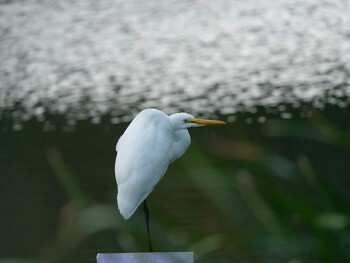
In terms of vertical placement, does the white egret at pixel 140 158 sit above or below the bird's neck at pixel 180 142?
above

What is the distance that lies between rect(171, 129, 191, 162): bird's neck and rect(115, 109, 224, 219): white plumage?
6cm

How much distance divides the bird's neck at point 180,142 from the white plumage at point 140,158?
6 centimetres

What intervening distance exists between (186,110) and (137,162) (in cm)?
364

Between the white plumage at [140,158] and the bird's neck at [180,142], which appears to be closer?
the white plumage at [140,158]

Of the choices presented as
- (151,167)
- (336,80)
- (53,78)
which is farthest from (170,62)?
(151,167)

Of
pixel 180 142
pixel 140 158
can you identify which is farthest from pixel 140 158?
pixel 180 142

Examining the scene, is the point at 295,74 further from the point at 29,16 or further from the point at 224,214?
the point at 224,214

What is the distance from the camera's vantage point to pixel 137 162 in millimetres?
1245

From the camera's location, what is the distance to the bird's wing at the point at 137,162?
124cm

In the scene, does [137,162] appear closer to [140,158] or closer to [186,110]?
[140,158]

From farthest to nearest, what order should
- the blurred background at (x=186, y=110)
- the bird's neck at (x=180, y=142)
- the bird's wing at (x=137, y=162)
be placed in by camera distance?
the bird's neck at (x=180, y=142) < the bird's wing at (x=137, y=162) < the blurred background at (x=186, y=110)

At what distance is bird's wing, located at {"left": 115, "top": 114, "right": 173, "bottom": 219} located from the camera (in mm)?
1240

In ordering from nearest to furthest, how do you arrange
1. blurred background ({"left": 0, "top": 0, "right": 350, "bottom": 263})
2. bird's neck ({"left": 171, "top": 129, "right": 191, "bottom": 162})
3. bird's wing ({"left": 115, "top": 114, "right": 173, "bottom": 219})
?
blurred background ({"left": 0, "top": 0, "right": 350, "bottom": 263}) < bird's wing ({"left": 115, "top": 114, "right": 173, "bottom": 219}) < bird's neck ({"left": 171, "top": 129, "right": 191, "bottom": 162})

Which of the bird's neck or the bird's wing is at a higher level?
the bird's wing
